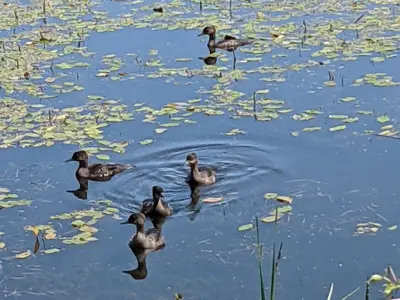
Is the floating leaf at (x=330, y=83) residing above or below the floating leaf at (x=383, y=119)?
above

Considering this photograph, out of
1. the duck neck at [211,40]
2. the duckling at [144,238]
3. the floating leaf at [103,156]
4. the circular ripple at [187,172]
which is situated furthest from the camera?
the duck neck at [211,40]

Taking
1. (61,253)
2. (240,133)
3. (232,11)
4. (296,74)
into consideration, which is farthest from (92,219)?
(232,11)

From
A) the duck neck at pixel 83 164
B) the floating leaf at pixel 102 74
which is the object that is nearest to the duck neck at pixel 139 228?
the duck neck at pixel 83 164

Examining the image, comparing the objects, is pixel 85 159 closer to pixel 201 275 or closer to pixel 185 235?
pixel 185 235

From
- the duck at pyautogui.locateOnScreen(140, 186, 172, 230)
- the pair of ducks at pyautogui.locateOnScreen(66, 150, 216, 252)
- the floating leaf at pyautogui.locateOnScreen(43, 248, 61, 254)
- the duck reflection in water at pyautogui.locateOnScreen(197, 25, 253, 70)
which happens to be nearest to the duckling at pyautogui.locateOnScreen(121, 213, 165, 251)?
the pair of ducks at pyautogui.locateOnScreen(66, 150, 216, 252)

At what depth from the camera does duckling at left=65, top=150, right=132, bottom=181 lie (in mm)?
7703

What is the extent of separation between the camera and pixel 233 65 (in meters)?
10.3

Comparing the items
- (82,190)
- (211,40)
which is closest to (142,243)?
(82,190)

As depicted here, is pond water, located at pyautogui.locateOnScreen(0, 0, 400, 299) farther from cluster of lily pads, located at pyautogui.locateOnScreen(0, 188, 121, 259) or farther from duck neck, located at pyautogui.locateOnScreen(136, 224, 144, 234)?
duck neck, located at pyautogui.locateOnScreen(136, 224, 144, 234)

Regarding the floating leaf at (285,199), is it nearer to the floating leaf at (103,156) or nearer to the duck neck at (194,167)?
the duck neck at (194,167)

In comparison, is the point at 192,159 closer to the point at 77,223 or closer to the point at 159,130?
the point at 159,130

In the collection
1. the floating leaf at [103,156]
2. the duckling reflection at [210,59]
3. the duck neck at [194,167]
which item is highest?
the duckling reflection at [210,59]

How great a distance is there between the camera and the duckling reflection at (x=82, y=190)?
752 cm

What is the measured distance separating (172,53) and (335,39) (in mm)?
1797
